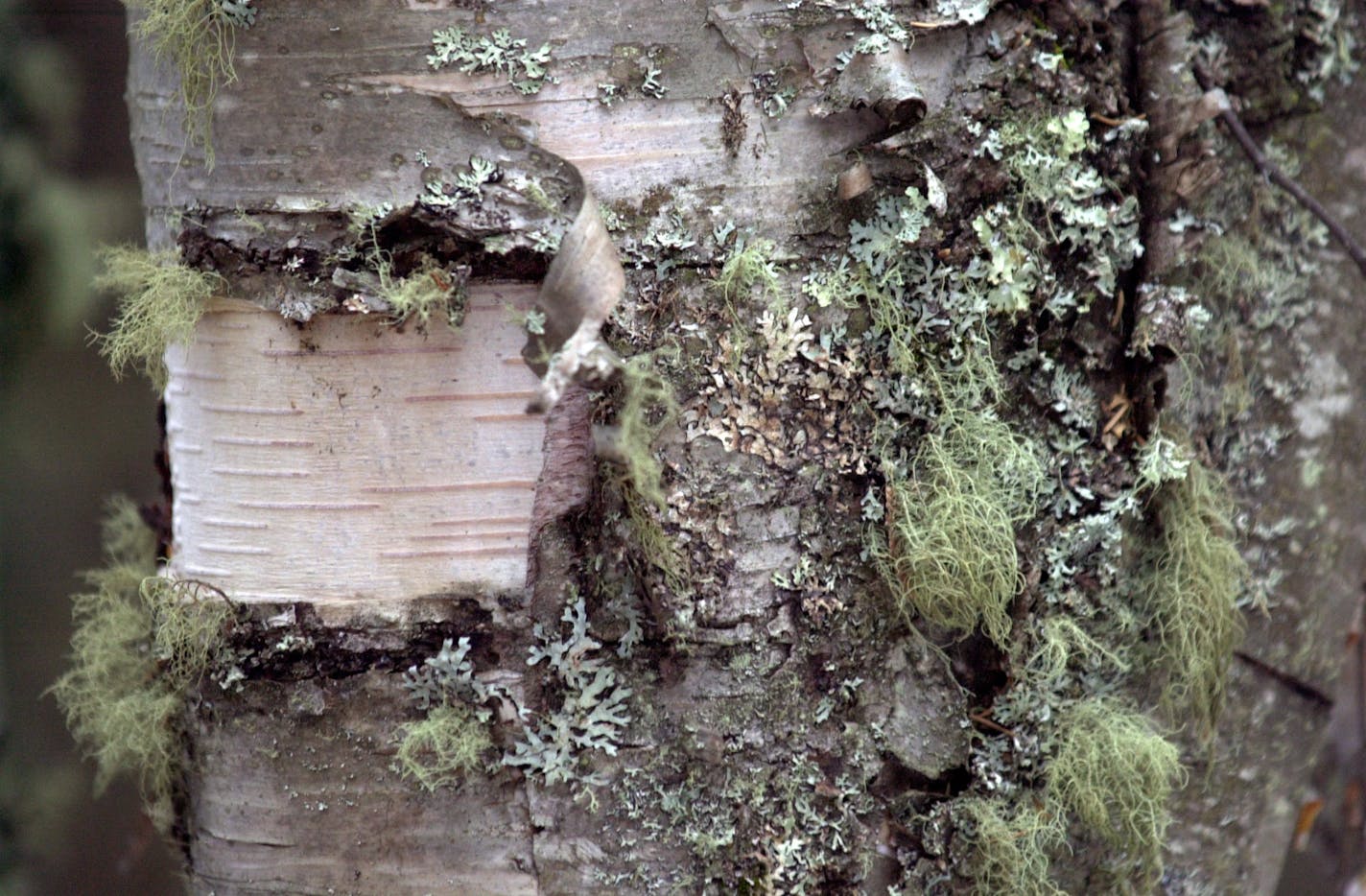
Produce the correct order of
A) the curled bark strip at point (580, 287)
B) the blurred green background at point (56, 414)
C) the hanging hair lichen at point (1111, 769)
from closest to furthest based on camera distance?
the curled bark strip at point (580, 287) → the hanging hair lichen at point (1111, 769) → the blurred green background at point (56, 414)

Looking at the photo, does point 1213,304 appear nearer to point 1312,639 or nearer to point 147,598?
point 1312,639

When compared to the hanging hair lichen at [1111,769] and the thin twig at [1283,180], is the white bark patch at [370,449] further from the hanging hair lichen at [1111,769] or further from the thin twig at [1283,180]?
the thin twig at [1283,180]

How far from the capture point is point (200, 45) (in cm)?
86

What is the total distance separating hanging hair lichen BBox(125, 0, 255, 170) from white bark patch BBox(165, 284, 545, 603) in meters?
0.17

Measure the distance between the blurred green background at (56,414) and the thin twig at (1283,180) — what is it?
211 cm

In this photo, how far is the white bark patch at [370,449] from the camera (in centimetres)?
88

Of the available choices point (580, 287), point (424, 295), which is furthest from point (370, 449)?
point (580, 287)

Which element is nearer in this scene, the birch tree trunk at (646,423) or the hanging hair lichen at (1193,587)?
the birch tree trunk at (646,423)

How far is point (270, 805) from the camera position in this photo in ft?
3.10

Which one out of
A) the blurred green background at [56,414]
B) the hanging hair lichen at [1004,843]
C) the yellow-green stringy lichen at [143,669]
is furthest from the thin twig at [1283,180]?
the blurred green background at [56,414]

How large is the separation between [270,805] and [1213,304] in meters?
1.08

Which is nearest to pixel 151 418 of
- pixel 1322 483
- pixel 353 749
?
pixel 353 749

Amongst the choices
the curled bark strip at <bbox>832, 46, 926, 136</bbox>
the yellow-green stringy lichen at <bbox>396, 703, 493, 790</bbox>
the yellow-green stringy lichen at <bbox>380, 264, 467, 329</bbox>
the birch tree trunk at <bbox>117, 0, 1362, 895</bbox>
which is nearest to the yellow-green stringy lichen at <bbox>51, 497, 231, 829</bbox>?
the birch tree trunk at <bbox>117, 0, 1362, 895</bbox>

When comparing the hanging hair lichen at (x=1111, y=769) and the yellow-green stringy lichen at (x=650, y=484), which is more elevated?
the yellow-green stringy lichen at (x=650, y=484)
